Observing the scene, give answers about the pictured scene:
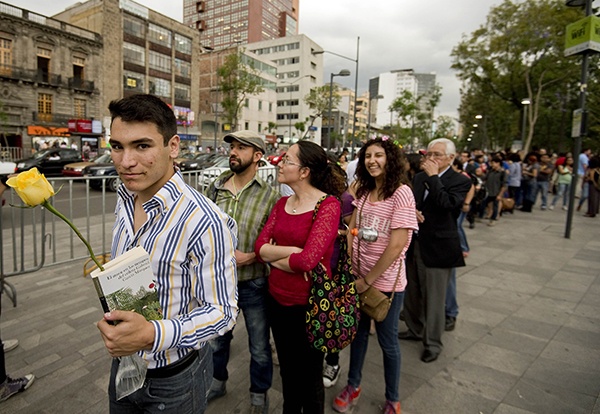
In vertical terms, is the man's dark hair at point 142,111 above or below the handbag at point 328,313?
above

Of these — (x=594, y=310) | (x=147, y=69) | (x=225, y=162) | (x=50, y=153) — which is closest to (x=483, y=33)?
(x=225, y=162)

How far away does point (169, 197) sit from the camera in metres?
1.36

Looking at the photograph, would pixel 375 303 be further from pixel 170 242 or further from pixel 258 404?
pixel 170 242

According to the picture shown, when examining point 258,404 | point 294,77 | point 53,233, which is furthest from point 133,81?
point 258,404

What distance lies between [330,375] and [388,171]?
1.77m

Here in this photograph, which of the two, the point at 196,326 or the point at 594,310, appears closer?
the point at 196,326

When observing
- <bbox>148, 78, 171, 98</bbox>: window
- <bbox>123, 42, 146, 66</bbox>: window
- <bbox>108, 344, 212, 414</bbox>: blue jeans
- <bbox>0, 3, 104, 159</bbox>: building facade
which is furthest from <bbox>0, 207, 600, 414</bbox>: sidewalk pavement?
<bbox>148, 78, 171, 98</bbox>: window

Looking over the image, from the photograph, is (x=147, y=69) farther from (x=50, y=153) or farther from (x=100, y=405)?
(x=100, y=405)

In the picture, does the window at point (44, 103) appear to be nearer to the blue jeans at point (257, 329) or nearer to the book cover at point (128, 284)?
the blue jeans at point (257, 329)

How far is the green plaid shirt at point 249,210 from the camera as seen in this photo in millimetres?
2633

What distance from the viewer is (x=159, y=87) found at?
155 ft

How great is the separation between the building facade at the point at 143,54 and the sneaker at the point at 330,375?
40.1 m

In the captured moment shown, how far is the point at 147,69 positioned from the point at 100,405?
161 ft

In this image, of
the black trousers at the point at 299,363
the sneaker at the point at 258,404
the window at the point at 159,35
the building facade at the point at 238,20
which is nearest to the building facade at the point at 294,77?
the window at the point at 159,35
